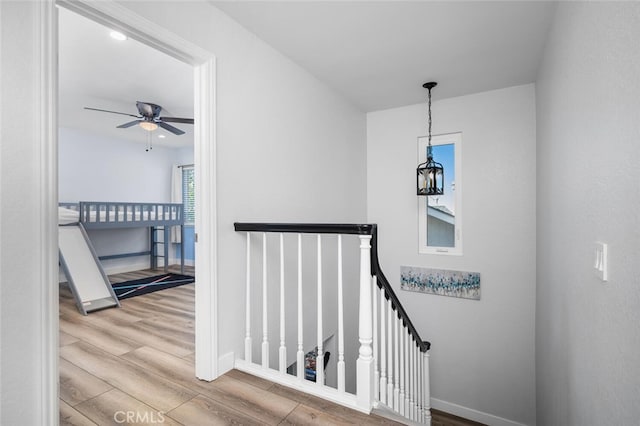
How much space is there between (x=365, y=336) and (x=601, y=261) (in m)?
0.98

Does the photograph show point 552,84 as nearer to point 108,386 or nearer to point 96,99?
point 108,386

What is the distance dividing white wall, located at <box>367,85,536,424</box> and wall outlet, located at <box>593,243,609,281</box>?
2225 millimetres

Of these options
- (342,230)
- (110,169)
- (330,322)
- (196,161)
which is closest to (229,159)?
(196,161)

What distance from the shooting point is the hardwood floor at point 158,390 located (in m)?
1.46

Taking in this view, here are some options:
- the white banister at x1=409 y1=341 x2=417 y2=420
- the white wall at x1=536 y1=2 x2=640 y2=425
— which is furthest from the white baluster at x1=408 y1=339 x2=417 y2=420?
the white wall at x1=536 y1=2 x2=640 y2=425

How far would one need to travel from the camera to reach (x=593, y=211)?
125cm

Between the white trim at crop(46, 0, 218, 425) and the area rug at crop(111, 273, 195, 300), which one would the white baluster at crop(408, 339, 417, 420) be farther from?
the area rug at crop(111, 273, 195, 300)

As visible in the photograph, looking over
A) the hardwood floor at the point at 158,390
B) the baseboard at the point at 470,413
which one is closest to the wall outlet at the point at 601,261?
the hardwood floor at the point at 158,390

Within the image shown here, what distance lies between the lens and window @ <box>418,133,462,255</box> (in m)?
3.54

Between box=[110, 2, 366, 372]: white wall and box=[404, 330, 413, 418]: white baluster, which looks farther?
box=[404, 330, 413, 418]: white baluster

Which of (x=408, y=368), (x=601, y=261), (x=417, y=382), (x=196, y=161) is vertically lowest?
(x=417, y=382)

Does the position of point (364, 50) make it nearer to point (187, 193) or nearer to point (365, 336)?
point (365, 336)

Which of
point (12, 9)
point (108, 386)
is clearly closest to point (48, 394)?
point (108, 386)

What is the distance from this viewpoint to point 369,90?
330 cm
